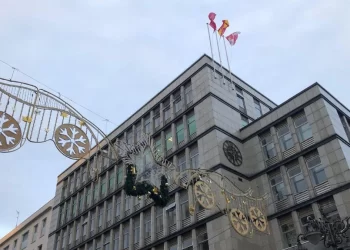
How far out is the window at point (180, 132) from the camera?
2984cm

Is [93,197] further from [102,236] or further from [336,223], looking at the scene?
[336,223]

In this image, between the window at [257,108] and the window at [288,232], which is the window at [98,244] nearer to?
the window at [288,232]

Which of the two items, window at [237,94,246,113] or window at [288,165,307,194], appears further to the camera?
window at [237,94,246,113]

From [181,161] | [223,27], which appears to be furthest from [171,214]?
[223,27]

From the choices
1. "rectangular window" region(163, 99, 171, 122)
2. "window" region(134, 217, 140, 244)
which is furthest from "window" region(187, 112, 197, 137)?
"window" region(134, 217, 140, 244)

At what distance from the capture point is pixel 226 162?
992 inches

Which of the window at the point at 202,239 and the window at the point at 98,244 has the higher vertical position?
the window at the point at 98,244

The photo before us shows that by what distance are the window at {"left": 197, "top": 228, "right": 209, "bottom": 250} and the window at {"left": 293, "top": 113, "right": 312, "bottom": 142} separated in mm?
8671

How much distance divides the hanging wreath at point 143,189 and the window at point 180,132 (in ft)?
50.2

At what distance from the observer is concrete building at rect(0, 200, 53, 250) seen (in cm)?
4259

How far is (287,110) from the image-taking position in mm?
25844

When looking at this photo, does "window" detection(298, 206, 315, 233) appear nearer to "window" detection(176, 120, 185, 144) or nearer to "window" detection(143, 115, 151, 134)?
"window" detection(176, 120, 185, 144)

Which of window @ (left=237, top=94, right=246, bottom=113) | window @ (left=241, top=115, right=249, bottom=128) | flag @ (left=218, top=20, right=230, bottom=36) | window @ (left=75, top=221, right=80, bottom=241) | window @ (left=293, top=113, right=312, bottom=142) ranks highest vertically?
flag @ (left=218, top=20, right=230, bottom=36)

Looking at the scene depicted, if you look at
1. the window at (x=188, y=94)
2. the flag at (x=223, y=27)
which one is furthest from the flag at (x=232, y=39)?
the window at (x=188, y=94)
